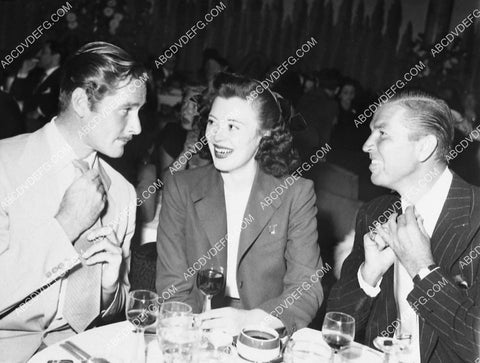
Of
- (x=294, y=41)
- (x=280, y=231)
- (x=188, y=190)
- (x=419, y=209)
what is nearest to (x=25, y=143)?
(x=188, y=190)

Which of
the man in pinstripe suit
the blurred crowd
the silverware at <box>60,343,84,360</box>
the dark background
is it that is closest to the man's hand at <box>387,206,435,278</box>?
the man in pinstripe suit

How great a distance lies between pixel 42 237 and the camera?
1859 millimetres

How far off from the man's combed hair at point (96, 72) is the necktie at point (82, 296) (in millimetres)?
670

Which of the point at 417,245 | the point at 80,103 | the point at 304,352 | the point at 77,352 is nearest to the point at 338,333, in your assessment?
the point at 304,352

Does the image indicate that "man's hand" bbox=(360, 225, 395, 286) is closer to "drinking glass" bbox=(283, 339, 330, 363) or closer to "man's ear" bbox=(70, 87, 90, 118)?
"drinking glass" bbox=(283, 339, 330, 363)

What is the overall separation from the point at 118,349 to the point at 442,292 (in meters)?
1.15

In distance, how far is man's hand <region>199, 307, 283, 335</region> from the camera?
1.76 meters

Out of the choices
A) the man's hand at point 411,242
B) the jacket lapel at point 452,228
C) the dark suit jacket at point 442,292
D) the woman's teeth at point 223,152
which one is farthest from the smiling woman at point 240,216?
the jacket lapel at point 452,228

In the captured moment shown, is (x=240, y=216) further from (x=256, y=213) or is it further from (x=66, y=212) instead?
(x=66, y=212)

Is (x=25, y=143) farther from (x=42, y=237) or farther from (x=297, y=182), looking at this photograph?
(x=297, y=182)

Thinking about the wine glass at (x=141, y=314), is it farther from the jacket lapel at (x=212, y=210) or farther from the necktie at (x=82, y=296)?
the jacket lapel at (x=212, y=210)

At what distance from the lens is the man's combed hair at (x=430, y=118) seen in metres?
2.06

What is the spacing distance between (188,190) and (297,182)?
0.54m

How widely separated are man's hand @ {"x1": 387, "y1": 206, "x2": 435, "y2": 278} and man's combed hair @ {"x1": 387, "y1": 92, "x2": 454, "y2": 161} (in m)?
0.33
